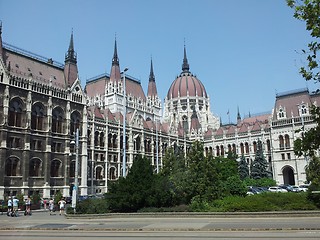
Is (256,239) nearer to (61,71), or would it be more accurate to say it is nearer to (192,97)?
(61,71)

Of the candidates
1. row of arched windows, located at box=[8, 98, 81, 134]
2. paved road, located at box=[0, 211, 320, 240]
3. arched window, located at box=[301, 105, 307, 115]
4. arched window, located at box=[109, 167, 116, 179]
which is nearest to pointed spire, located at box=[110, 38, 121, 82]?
arched window, located at box=[109, 167, 116, 179]

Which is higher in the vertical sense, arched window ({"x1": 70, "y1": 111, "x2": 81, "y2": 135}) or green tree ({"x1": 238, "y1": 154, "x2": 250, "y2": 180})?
arched window ({"x1": 70, "y1": 111, "x2": 81, "y2": 135})

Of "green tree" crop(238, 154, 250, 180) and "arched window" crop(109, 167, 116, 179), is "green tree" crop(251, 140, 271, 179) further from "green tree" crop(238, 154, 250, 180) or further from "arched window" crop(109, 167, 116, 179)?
"arched window" crop(109, 167, 116, 179)

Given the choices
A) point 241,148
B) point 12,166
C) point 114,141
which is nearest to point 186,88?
point 241,148

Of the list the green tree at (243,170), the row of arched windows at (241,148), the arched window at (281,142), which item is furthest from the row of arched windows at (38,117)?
the arched window at (281,142)

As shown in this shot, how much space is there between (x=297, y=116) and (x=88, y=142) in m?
43.8

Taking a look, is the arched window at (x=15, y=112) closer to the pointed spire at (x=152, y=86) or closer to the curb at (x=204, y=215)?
the curb at (x=204, y=215)

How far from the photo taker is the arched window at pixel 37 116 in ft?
146

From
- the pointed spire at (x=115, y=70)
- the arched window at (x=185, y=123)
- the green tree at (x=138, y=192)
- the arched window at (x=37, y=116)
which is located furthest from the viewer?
the arched window at (x=185, y=123)

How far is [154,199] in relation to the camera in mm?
22938

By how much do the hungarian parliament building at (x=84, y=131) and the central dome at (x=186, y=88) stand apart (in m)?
24.1

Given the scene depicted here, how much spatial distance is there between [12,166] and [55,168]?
678cm

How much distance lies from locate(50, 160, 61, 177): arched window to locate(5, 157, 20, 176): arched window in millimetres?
5380

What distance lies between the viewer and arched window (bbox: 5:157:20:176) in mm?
40375
